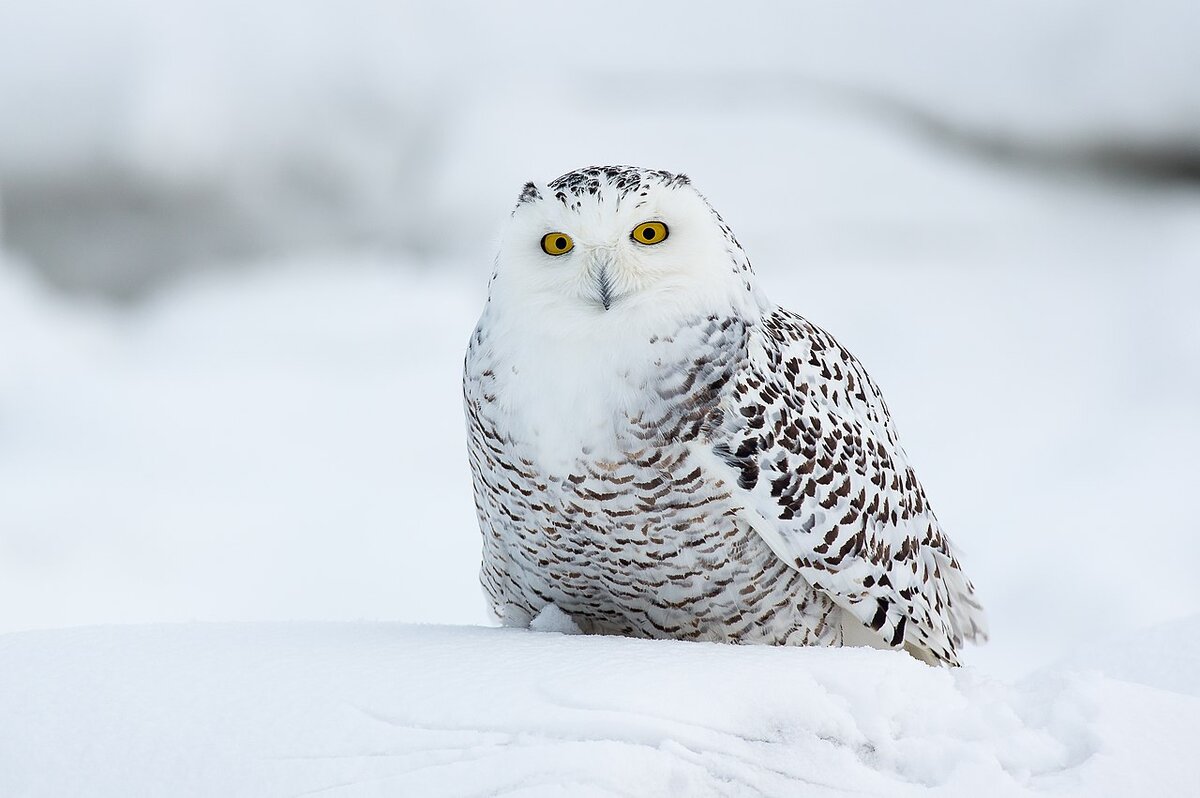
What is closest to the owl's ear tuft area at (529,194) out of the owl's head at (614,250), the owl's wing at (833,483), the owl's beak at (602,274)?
the owl's head at (614,250)

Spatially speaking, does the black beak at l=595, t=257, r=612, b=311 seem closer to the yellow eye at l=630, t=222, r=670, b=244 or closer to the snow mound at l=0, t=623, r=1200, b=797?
the yellow eye at l=630, t=222, r=670, b=244

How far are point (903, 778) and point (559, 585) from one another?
0.55m

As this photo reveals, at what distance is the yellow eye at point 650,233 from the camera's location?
4.43 feet

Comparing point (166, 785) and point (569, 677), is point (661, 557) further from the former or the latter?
point (166, 785)

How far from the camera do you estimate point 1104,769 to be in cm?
109

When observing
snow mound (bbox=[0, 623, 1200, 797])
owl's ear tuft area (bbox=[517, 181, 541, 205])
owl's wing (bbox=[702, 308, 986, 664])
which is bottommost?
snow mound (bbox=[0, 623, 1200, 797])

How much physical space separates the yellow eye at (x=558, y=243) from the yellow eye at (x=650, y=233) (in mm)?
74

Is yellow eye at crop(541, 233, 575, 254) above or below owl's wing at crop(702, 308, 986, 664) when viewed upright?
above

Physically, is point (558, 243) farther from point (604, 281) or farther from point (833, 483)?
point (833, 483)

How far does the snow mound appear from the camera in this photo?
107 centimetres

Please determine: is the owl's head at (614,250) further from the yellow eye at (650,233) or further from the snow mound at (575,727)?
the snow mound at (575,727)

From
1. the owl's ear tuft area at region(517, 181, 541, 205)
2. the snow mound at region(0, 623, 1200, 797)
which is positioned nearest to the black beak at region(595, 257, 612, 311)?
the owl's ear tuft area at region(517, 181, 541, 205)

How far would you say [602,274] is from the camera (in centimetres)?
134

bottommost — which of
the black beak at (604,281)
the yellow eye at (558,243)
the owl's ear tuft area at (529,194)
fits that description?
the black beak at (604,281)
